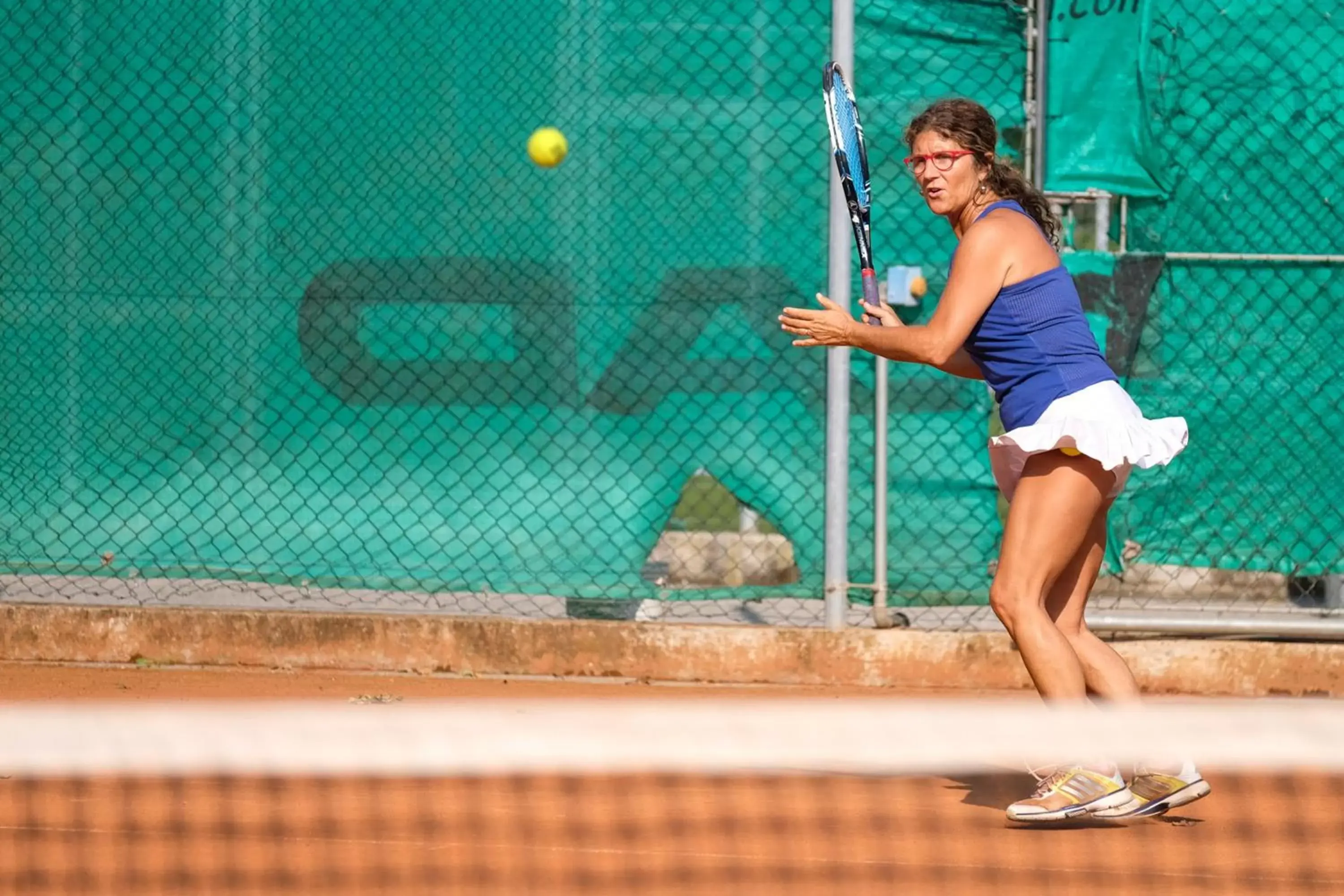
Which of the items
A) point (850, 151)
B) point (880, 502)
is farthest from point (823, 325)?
point (880, 502)

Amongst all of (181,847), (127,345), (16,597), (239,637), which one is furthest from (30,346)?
(181,847)

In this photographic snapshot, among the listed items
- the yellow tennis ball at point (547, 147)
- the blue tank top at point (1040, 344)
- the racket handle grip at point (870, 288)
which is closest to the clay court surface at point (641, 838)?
the blue tank top at point (1040, 344)

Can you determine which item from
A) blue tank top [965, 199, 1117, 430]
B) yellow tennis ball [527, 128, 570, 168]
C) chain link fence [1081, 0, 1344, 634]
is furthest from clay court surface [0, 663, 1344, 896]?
yellow tennis ball [527, 128, 570, 168]

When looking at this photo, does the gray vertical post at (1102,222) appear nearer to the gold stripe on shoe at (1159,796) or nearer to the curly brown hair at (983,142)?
the curly brown hair at (983,142)

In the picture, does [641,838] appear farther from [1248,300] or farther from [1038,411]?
[1248,300]

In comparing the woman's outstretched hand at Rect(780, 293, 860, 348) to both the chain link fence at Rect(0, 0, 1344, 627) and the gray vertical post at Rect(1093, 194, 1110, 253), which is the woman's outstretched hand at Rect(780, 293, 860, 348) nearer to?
the chain link fence at Rect(0, 0, 1344, 627)

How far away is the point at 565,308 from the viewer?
534 cm

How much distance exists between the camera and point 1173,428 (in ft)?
11.1

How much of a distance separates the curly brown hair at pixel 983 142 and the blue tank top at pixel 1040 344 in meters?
0.13

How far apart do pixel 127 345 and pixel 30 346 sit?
1.22ft

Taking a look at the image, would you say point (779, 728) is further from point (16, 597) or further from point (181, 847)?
point (16, 597)

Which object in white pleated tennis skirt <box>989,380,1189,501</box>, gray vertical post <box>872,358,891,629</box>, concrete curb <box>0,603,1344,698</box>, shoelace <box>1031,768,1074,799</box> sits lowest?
concrete curb <box>0,603,1344,698</box>

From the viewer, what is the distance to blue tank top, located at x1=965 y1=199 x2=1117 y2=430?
3336 mm

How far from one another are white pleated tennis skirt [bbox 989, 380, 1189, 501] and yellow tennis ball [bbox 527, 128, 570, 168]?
237 centimetres
